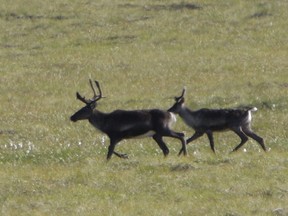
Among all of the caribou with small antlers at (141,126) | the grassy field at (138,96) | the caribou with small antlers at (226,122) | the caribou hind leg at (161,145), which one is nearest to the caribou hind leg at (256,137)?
the caribou with small antlers at (226,122)

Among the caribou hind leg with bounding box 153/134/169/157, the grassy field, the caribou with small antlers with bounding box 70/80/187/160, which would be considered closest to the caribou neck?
the grassy field

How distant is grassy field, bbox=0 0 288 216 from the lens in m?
15.2

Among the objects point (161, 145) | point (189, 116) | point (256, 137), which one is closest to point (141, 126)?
point (161, 145)

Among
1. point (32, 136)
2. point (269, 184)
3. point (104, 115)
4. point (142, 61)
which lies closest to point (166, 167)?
point (269, 184)

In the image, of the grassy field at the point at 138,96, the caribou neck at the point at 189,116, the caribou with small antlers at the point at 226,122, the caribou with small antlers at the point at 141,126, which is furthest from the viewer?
the caribou neck at the point at 189,116

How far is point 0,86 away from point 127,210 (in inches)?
803

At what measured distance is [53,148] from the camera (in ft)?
70.8

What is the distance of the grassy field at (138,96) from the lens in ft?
49.8

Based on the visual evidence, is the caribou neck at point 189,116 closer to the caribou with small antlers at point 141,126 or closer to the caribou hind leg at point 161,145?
the caribou with small antlers at point 141,126

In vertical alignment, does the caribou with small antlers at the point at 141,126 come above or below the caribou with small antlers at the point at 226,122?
above

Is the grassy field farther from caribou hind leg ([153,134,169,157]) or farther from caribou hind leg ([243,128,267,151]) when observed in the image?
caribou hind leg ([153,134,169,157])

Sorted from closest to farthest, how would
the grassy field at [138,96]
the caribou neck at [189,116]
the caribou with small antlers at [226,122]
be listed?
the grassy field at [138,96] < the caribou with small antlers at [226,122] < the caribou neck at [189,116]

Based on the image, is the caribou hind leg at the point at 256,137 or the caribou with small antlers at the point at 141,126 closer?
the caribou with small antlers at the point at 141,126

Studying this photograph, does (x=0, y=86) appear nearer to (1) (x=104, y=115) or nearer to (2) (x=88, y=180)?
(1) (x=104, y=115)
